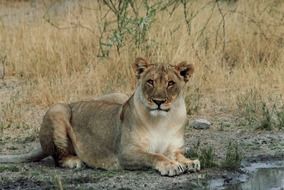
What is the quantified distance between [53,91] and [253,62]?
2.95 m

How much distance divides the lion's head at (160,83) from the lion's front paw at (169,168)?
1.32 ft

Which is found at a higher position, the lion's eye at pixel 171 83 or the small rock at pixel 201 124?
the lion's eye at pixel 171 83

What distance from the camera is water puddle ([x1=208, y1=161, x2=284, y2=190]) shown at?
24.1 ft

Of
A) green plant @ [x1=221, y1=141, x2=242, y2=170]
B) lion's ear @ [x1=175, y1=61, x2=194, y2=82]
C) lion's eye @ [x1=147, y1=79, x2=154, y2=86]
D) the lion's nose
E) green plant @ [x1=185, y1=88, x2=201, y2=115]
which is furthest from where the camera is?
green plant @ [x1=185, y1=88, x2=201, y2=115]

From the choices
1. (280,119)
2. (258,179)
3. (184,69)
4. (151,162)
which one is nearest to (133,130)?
(151,162)

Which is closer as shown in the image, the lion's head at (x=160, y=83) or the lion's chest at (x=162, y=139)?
the lion's head at (x=160, y=83)

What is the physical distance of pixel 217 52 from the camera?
505 inches

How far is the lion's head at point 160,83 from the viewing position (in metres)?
7.43

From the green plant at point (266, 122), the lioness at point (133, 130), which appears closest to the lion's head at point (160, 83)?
the lioness at point (133, 130)

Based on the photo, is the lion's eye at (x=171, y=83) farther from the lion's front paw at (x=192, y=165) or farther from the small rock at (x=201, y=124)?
the small rock at (x=201, y=124)

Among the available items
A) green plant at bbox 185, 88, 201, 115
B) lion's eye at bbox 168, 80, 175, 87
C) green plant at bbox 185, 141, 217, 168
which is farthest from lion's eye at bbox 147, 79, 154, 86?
green plant at bbox 185, 88, 201, 115

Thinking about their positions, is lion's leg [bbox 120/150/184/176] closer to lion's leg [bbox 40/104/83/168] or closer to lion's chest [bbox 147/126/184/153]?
lion's chest [bbox 147/126/184/153]

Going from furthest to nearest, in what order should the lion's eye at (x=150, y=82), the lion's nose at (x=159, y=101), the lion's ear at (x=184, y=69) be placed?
the lion's ear at (x=184, y=69)
the lion's eye at (x=150, y=82)
the lion's nose at (x=159, y=101)

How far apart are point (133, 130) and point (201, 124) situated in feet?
7.29
